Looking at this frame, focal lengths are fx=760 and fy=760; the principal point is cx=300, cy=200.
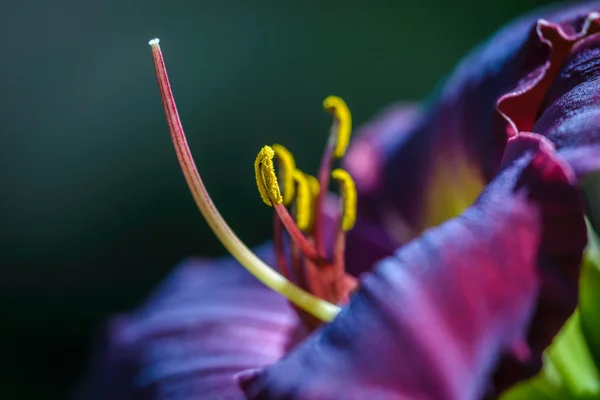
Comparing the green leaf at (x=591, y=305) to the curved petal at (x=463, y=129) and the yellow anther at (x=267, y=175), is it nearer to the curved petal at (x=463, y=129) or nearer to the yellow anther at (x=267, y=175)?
the curved petal at (x=463, y=129)

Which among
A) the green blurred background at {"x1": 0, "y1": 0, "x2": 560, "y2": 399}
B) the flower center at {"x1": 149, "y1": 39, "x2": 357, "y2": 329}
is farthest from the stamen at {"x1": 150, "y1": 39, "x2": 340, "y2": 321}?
the green blurred background at {"x1": 0, "y1": 0, "x2": 560, "y2": 399}

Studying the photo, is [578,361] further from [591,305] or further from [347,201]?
[347,201]

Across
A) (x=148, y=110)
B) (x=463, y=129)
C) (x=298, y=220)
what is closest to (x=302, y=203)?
(x=298, y=220)

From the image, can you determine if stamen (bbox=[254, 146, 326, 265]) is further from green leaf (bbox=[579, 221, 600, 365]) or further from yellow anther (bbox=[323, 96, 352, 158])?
green leaf (bbox=[579, 221, 600, 365])

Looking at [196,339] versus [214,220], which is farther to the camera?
[196,339]

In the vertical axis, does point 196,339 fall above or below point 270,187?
below

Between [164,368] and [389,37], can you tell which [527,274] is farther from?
[389,37]
